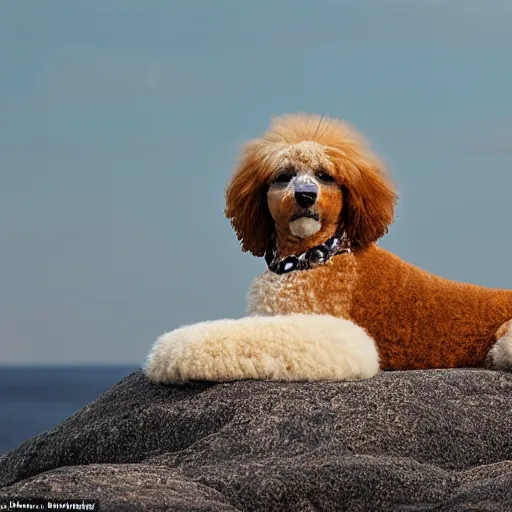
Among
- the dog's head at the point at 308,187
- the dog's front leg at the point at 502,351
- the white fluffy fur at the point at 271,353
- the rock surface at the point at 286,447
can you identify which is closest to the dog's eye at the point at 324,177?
the dog's head at the point at 308,187

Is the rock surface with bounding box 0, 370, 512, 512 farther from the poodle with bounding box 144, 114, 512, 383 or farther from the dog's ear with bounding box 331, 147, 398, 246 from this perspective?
the dog's ear with bounding box 331, 147, 398, 246

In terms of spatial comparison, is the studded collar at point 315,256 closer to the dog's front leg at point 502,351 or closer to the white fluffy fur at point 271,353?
the white fluffy fur at point 271,353

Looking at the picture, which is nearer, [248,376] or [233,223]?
[248,376]

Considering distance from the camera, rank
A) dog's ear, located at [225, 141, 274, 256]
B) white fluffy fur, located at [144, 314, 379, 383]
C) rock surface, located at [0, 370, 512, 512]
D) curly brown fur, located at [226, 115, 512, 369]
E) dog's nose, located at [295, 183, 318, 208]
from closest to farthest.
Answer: rock surface, located at [0, 370, 512, 512] < white fluffy fur, located at [144, 314, 379, 383] < dog's nose, located at [295, 183, 318, 208] < curly brown fur, located at [226, 115, 512, 369] < dog's ear, located at [225, 141, 274, 256]

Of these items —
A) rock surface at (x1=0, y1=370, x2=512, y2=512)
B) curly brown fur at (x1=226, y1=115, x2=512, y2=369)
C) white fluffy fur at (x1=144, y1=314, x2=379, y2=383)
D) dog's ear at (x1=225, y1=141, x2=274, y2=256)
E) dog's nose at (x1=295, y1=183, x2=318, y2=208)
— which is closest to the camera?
rock surface at (x1=0, y1=370, x2=512, y2=512)

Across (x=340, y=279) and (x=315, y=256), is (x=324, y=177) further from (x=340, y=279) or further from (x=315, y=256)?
(x=340, y=279)

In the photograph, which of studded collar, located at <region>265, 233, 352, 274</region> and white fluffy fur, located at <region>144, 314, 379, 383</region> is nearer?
white fluffy fur, located at <region>144, 314, 379, 383</region>

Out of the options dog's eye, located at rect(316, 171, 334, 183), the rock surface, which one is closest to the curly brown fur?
dog's eye, located at rect(316, 171, 334, 183)

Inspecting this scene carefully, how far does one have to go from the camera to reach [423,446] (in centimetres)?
496

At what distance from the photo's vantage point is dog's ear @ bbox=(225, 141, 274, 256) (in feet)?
18.9

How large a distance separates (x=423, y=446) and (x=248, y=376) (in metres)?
0.93

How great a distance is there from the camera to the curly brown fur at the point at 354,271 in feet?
18.3

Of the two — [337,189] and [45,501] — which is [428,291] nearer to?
[337,189]

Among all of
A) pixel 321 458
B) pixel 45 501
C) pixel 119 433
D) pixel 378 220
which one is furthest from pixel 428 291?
pixel 45 501
